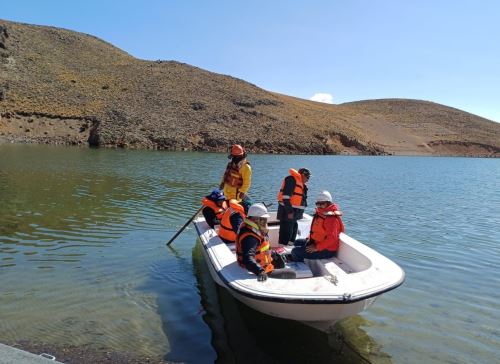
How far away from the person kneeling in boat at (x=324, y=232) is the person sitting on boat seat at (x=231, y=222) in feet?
3.51

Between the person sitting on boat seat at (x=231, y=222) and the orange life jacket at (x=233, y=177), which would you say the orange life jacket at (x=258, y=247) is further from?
the orange life jacket at (x=233, y=177)

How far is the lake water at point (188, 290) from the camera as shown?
570 centimetres

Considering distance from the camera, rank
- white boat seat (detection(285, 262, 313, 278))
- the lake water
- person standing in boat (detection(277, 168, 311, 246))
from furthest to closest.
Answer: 1. person standing in boat (detection(277, 168, 311, 246))
2. white boat seat (detection(285, 262, 313, 278))
3. the lake water

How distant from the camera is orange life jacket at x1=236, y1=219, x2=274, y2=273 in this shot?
6059 mm

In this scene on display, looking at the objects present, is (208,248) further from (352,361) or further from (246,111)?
(246,111)

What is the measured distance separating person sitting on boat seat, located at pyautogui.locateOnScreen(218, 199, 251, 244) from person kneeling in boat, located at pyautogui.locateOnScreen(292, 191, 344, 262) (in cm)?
107

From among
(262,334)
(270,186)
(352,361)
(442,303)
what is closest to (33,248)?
(262,334)

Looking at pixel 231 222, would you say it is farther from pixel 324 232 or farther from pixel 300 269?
pixel 324 232

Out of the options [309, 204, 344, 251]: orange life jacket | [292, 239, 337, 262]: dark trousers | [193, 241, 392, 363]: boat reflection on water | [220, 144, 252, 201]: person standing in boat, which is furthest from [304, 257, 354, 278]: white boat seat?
[220, 144, 252, 201]: person standing in boat

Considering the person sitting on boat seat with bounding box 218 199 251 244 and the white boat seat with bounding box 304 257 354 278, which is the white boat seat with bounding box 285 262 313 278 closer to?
the white boat seat with bounding box 304 257 354 278

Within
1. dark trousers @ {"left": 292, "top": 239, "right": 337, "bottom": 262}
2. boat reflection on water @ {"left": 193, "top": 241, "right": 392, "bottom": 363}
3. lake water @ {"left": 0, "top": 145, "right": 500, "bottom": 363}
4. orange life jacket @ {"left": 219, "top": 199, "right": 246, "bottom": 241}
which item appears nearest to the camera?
boat reflection on water @ {"left": 193, "top": 241, "right": 392, "bottom": 363}

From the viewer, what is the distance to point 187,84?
63.3 metres

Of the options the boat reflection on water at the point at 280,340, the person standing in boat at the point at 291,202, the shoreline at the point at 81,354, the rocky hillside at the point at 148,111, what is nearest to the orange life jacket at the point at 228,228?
the person standing in boat at the point at 291,202

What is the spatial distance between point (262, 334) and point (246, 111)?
180 ft
